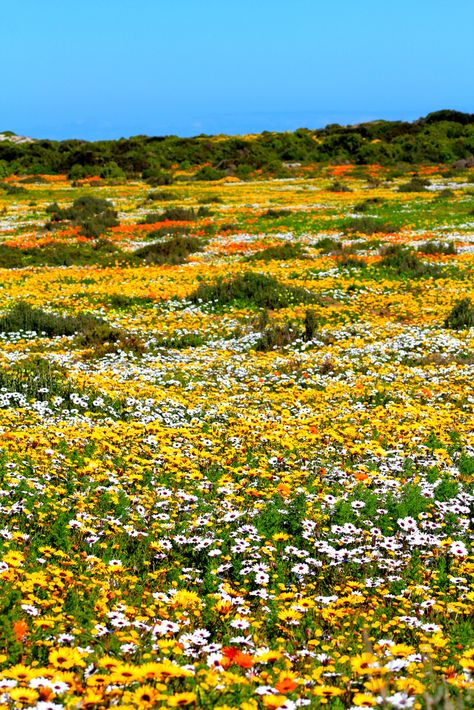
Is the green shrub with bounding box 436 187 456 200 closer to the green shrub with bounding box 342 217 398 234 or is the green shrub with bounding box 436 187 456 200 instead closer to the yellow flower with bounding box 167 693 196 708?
the green shrub with bounding box 342 217 398 234

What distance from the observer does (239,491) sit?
833cm

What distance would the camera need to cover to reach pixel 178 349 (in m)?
16.8

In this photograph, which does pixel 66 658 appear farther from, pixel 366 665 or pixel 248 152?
pixel 248 152

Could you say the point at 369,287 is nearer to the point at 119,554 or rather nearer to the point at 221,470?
the point at 221,470

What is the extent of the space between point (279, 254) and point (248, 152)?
67.7 m

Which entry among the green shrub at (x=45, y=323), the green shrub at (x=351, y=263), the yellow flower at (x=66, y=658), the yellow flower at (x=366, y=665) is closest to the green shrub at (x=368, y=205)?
the green shrub at (x=351, y=263)

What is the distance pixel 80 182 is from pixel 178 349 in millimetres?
62053

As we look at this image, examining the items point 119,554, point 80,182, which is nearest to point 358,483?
point 119,554

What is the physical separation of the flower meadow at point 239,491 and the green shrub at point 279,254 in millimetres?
4774

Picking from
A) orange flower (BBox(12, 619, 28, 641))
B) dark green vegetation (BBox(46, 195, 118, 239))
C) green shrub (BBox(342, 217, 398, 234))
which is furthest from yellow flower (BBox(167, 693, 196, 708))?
dark green vegetation (BBox(46, 195, 118, 239))

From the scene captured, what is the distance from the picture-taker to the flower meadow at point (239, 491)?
427cm

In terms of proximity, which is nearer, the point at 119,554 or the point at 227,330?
the point at 119,554

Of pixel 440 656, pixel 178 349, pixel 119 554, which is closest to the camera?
pixel 440 656

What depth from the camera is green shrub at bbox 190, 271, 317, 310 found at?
21125 mm
